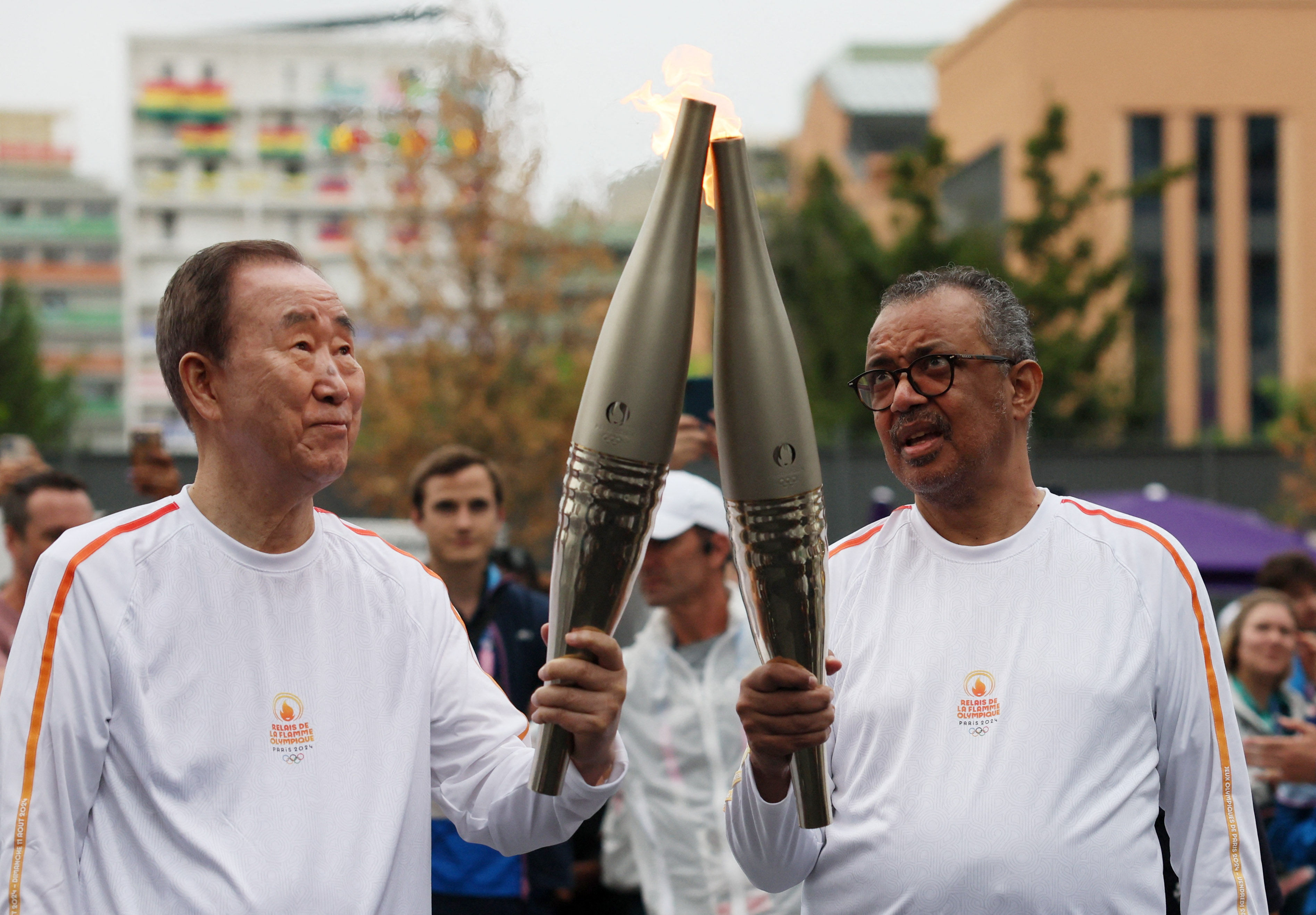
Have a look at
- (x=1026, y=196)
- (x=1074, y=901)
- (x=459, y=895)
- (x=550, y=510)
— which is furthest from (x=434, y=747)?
(x=1026, y=196)

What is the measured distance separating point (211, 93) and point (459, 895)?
6842cm

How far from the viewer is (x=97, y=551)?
7.13ft

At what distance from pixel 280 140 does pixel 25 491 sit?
2636 inches

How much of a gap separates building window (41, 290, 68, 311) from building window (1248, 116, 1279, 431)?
53.4 meters

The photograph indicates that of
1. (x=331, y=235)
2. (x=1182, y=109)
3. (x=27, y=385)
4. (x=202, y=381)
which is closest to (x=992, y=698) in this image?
(x=202, y=381)

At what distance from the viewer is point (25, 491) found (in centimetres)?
478

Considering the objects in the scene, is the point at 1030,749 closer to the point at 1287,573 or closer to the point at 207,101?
the point at 1287,573

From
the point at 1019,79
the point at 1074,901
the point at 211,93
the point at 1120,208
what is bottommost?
the point at 1074,901

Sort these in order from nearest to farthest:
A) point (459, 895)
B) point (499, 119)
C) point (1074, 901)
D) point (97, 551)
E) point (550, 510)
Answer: point (97, 551) → point (1074, 901) → point (459, 895) → point (499, 119) → point (550, 510)

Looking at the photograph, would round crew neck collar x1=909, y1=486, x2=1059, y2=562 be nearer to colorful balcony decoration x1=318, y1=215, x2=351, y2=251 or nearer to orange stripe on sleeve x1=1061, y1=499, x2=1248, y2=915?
orange stripe on sleeve x1=1061, y1=499, x2=1248, y2=915

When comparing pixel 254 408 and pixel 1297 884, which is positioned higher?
pixel 254 408

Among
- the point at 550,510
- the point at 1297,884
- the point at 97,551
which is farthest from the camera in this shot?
the point at 550,510

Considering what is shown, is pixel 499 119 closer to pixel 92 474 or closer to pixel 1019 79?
pixel 92 474

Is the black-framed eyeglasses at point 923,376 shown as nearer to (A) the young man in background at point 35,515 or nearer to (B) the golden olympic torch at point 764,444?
(B) the golden olympic torch at point 764,444
